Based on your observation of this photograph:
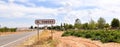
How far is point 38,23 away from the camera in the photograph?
95.4ft

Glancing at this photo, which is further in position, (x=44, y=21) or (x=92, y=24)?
(x=92, y=24)

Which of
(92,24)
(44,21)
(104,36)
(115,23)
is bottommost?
(104,36)

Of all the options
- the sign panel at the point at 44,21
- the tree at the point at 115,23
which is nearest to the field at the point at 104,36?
the sign panel at the point at 44,21


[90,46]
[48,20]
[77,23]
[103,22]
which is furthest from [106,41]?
[77,23]

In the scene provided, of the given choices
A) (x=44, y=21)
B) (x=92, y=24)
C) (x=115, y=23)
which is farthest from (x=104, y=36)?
(x=92, y=24)

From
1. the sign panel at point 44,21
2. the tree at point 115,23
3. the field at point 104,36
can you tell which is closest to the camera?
the field at point 104,36

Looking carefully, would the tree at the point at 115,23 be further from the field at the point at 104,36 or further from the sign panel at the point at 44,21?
the sign panel at the point at 44,21

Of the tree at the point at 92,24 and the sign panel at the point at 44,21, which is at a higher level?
the sign panel at the point at 44,21

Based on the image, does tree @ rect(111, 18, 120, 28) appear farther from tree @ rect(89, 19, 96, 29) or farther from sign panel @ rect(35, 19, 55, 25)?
sign panel @ rect(35, 19, 55, 25)

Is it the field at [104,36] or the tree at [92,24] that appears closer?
the field at [104,36]

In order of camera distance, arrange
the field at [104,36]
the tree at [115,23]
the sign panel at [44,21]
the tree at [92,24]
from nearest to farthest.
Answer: the field at [104,36], the sign panel at [44,21], the tree at [92,24], the tree at [115,23]

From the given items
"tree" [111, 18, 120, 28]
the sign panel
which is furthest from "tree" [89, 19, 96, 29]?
the sign panel

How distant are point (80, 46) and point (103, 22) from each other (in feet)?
313

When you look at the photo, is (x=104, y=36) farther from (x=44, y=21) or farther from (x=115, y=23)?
(x=115, y=23)
